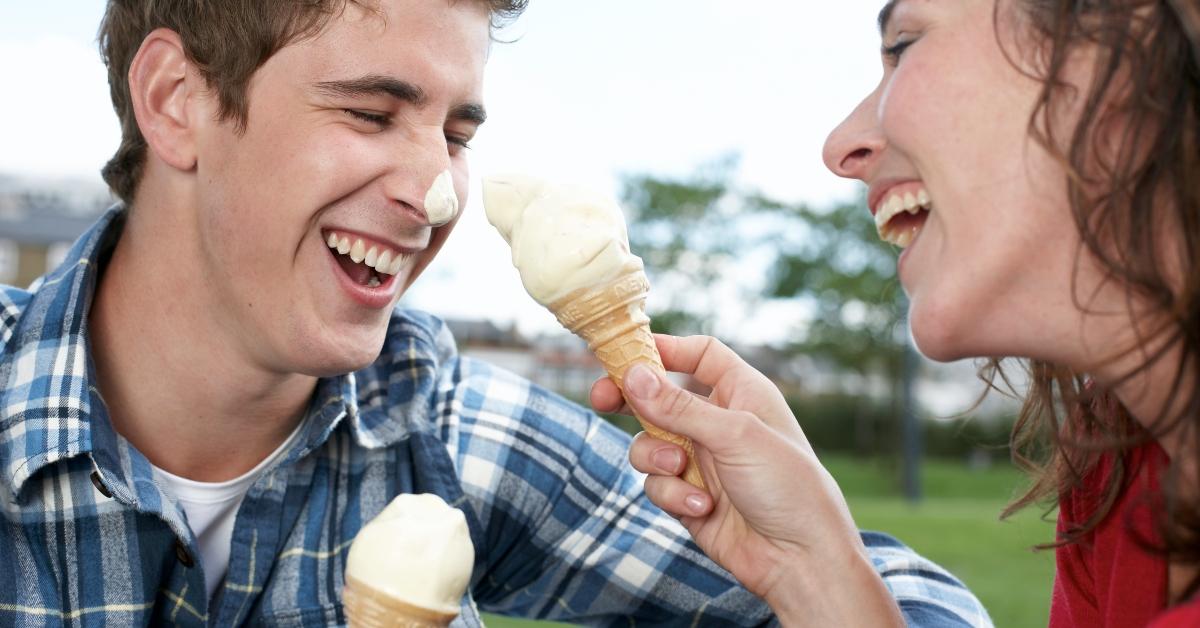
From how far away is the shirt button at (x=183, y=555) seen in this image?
2.81 m

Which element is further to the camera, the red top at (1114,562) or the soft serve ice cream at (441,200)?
the soft serve ice cream at (441,200)

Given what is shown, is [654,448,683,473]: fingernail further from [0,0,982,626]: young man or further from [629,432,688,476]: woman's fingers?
[0,0,982,626]: young man

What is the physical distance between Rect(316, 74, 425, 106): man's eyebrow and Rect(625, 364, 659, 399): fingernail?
105 cm

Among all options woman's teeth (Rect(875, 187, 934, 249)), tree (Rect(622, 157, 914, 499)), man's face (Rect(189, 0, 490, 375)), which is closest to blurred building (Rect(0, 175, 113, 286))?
tree (Rect(622, 157, 914, 499))

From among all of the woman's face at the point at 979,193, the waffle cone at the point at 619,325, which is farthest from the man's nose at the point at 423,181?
the woman's face at the point at 979,193

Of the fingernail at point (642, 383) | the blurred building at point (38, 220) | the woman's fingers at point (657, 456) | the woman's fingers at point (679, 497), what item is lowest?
the blurred building at point (38, 220)

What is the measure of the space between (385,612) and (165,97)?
1801 millimetres

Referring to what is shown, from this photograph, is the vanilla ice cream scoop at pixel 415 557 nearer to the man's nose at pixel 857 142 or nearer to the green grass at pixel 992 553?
the man's nose at pixel 857 142

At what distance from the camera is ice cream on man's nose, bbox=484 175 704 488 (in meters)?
2.30

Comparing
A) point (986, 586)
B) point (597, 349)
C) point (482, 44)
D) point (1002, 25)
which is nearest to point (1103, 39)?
point (1002, 25)

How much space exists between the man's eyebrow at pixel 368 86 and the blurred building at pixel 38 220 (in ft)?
139

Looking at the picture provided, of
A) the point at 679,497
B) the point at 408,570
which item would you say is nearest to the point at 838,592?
the point at 679,497

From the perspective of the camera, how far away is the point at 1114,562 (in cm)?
220

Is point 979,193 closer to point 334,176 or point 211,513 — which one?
point 334,176
